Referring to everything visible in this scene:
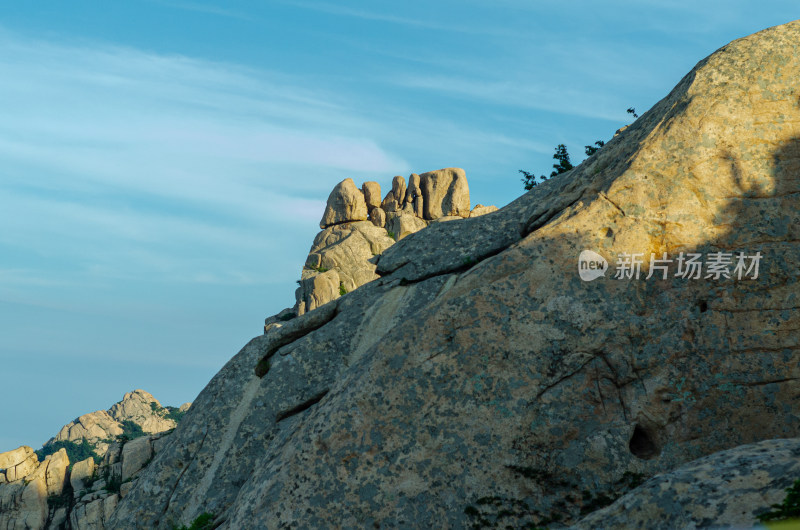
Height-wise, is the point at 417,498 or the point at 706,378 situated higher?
the point at 706,378

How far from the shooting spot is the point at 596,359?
13.1m

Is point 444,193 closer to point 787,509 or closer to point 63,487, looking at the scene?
point 63,487

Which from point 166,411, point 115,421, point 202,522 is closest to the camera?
point 202,522

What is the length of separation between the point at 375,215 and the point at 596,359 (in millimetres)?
77718

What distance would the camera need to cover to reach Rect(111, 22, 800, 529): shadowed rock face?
40.9ft

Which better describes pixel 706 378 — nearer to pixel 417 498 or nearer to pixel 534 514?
pixel 534 514

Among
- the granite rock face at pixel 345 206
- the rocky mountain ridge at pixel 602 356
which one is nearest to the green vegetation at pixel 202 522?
the rocky mountain ridge at pixel 602 356

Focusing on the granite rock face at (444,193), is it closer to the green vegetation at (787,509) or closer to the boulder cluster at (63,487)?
the boulder cluster at (63,487)

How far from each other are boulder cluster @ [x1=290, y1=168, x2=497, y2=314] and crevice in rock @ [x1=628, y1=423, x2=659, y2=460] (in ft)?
210

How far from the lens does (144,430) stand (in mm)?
145625

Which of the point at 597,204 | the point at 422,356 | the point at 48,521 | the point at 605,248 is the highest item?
the point at 597,204

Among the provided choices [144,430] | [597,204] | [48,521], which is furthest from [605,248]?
[144,430]

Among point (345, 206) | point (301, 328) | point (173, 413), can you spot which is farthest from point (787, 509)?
point (173, 413)

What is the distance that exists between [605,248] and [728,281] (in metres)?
2.25
